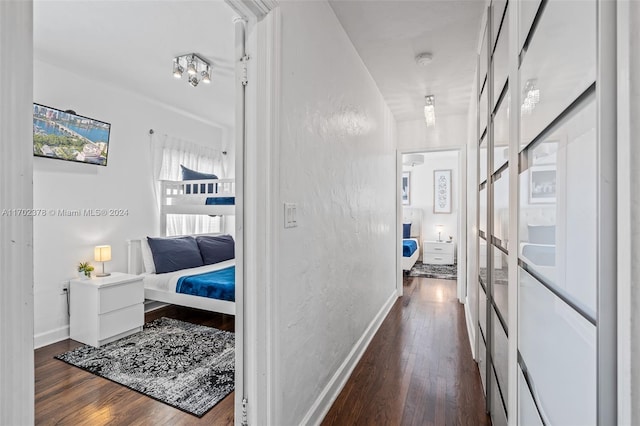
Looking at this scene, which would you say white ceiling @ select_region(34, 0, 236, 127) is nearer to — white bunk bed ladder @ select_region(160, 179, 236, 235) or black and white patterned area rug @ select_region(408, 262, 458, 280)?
white bunk bed ladder @ select_region(160, 179, 236, 235)

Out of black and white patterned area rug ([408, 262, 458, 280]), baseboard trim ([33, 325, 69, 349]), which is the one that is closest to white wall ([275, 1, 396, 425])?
baseboard trim ([33, 325, 69, 349])

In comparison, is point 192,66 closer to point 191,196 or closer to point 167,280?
point 191,196

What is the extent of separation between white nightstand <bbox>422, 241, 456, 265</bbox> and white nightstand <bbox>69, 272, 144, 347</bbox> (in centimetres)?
552

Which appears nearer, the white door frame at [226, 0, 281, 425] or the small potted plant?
the white door frame at [226, 0, 281, 425]

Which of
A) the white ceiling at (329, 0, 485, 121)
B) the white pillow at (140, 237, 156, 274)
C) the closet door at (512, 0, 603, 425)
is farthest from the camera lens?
the white pillow at (140, 237, 156, 274)

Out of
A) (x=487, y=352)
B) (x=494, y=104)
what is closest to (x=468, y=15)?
(x=494, y=104)

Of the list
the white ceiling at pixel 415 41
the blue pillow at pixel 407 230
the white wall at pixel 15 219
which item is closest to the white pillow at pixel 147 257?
the white ceiling at pixel 415 41

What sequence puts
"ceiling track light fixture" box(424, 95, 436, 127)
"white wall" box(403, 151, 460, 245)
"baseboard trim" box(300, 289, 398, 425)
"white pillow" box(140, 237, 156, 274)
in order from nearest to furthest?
"baseboard trim" box(300, 289, 398, 425) < "ceiling track light fixture" box(424, 95, 436, 127) < "white pillow" box(140, 237, 156, 274) < "white wall" box(403, 151, 460, 245)

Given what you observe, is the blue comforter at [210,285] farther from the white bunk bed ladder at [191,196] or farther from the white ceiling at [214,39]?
the white ceiling at [214,39]

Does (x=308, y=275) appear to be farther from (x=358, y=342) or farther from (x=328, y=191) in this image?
(x=358, y=342)

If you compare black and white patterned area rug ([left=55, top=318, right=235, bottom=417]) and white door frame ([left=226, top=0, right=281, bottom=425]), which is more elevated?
white door frame ([left=226, top=0, right=281, bottom=425])

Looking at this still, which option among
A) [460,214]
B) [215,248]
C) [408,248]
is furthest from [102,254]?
[408,248]

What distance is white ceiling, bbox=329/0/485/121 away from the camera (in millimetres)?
1971

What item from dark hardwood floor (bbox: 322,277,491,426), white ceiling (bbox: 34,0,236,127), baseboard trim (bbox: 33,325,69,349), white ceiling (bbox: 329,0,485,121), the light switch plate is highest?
white ceiling (bbox: 34,0,236,127)
